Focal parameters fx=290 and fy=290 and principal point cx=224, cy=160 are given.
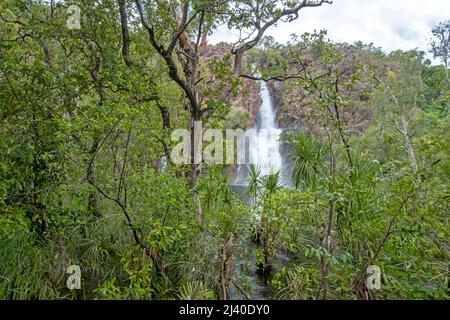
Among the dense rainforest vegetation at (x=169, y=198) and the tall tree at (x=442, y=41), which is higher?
the tall tree at (x=442, y=41)

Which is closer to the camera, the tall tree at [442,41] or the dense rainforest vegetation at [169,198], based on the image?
the dense rainforest vegetation at [169,198]

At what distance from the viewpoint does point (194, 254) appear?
4.18m

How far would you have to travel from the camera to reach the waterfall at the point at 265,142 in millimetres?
18641

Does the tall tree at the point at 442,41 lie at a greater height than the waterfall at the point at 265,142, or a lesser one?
greater

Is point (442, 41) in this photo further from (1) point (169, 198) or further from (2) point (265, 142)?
(1) point (169, 198)

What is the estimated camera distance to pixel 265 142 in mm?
19422

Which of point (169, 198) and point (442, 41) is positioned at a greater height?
point (442, 41)

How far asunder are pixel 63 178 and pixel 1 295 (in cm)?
139

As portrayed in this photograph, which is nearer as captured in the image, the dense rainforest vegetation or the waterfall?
the dense rainforest vegetation

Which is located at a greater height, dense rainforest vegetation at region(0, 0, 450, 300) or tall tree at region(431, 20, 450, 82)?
tall tree at region(431, 20, 450, 82)

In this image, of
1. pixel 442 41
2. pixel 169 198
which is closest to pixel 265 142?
pixel 442 41

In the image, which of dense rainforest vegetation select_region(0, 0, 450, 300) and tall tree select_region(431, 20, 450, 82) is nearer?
dense rainforest vegetation select_region(0, 0, 450, 300)

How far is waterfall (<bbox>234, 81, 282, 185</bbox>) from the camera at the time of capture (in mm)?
18641
